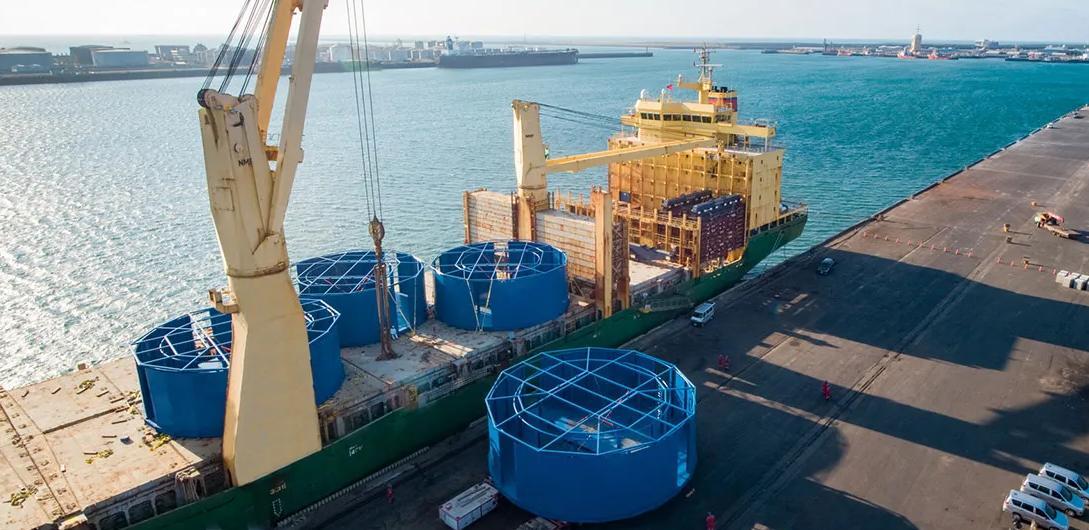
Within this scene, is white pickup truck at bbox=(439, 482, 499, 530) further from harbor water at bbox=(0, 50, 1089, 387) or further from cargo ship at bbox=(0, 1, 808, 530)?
harbor water at bbox=(0, 50, 1089, 387)

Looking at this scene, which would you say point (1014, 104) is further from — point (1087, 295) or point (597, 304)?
point (597, 304)

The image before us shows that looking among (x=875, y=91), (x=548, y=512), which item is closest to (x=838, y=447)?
(x=548, y=512)

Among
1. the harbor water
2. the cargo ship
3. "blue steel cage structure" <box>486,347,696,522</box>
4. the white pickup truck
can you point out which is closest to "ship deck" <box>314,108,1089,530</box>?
the white pickup truck

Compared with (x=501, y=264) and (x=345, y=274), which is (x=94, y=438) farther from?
(x=501, y=264)

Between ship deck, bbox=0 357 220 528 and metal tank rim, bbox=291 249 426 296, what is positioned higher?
metal tank rim, bbox=291 249 426 296

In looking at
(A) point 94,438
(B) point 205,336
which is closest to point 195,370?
(B) point 205,336
